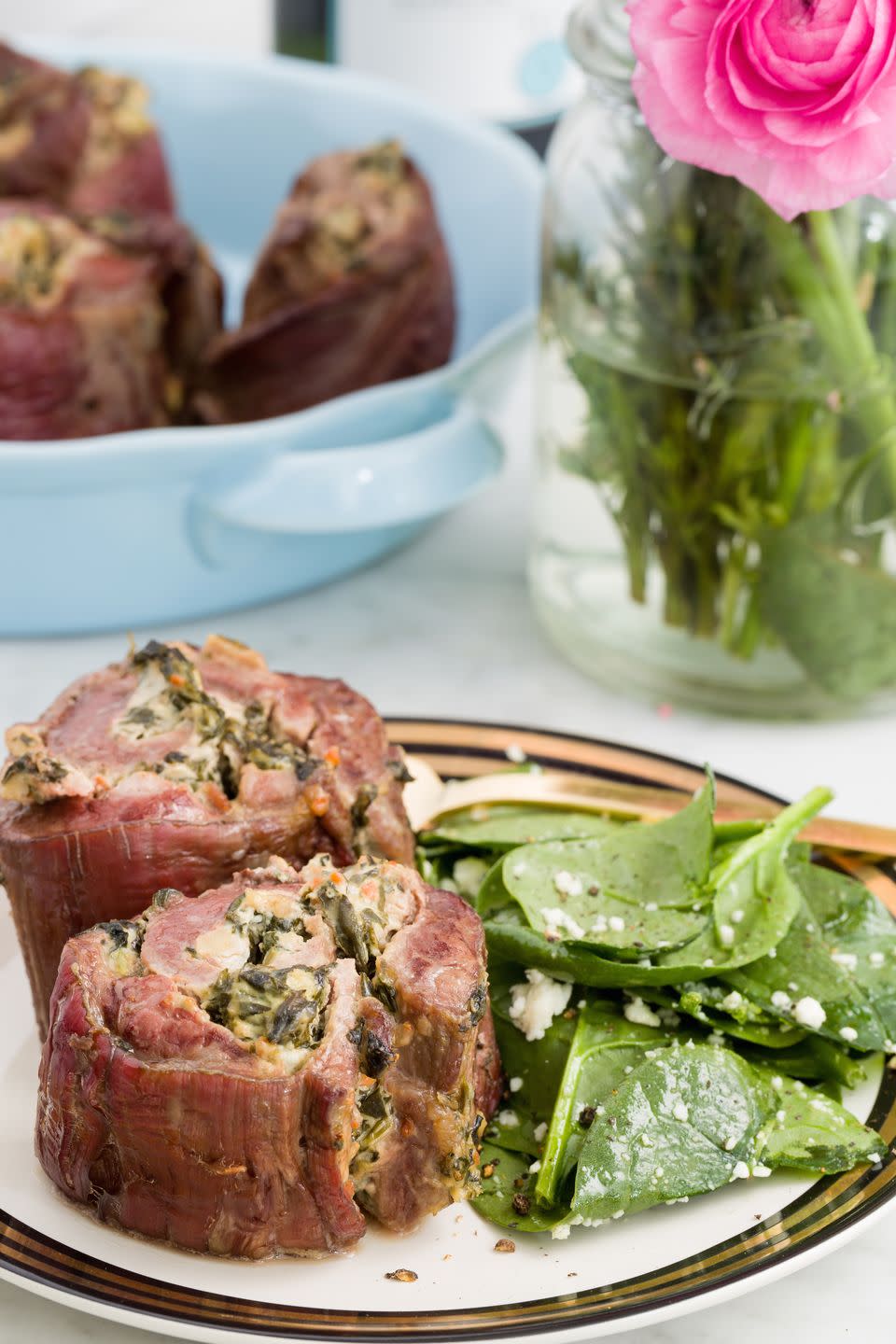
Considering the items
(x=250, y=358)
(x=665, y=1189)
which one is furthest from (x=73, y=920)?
(x=250, y=358)

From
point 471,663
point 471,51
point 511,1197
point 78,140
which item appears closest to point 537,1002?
point 511,1197

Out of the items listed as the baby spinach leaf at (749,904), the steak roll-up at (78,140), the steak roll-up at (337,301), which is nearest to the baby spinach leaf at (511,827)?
the baby spinach leaf at (749,904)

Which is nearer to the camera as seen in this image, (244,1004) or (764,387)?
(244,1004)

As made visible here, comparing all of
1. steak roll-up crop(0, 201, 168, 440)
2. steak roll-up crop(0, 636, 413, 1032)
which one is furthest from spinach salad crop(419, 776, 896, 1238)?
steak roll-up crop(0, 201, 168, 440)

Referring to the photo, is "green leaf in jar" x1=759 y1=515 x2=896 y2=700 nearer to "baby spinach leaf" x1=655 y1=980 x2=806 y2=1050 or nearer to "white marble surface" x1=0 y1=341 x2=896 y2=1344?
"white marble surface" x1=0 y1=341 x2=896 y2=1344

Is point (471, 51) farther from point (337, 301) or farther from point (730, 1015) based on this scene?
point (730, 1015)

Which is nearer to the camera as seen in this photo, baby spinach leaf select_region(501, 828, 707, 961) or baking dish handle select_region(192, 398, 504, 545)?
baby spinach leaf select_region(501, 828, 707, 961)

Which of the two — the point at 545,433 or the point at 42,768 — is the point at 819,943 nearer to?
the point at 42,768

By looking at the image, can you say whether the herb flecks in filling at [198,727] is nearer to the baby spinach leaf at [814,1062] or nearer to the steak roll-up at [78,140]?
the baby spinach leaf at [814,1062]
